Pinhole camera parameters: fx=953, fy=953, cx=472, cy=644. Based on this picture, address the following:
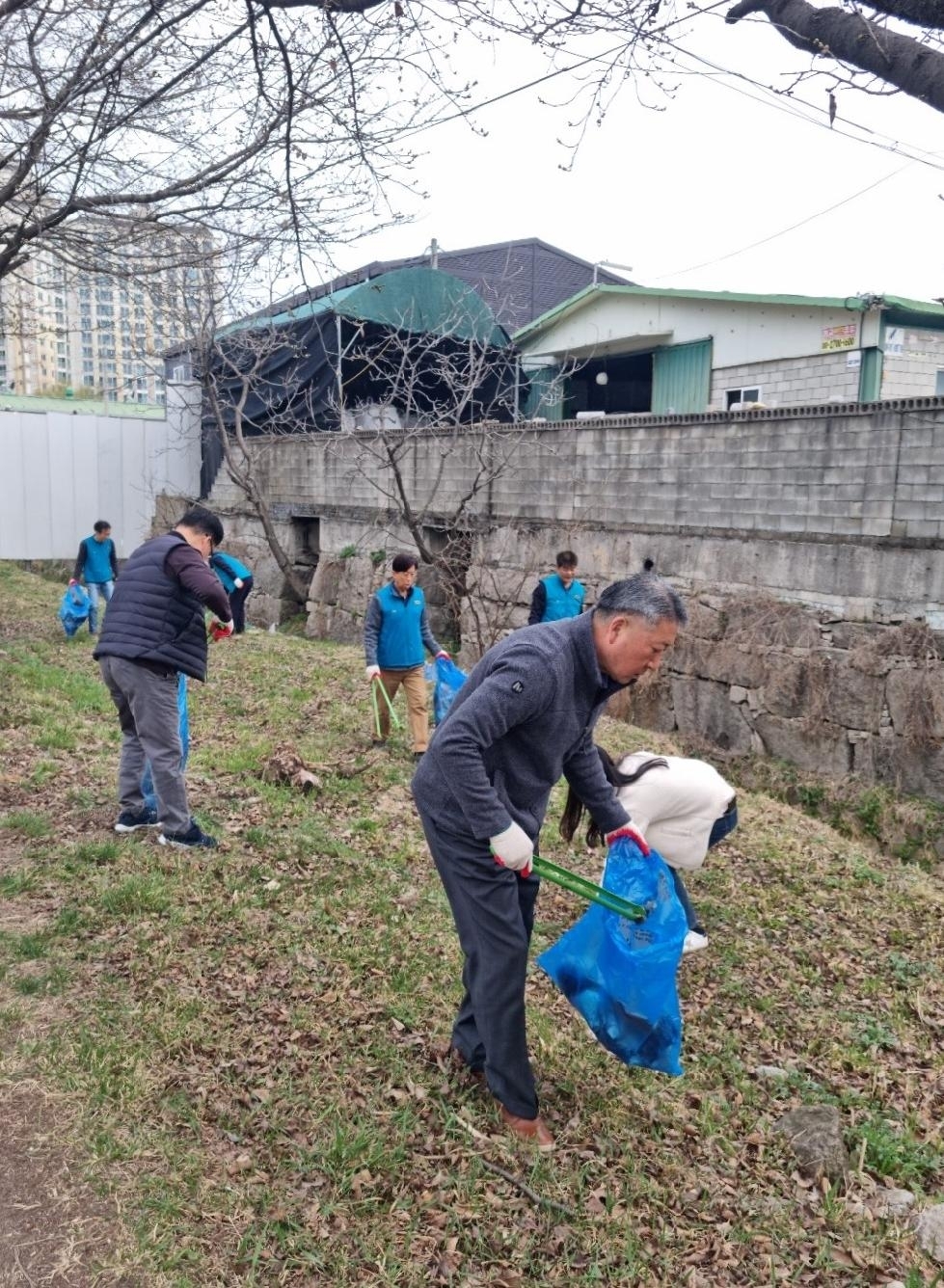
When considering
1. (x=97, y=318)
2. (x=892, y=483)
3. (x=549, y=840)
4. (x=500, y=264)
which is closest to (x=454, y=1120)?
(x=549, y=840)

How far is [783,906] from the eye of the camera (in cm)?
531

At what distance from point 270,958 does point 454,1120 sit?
1.27 m

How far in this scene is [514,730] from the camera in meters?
2.82

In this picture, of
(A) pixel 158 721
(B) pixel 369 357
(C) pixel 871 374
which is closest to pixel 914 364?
(C) pixel 871 374

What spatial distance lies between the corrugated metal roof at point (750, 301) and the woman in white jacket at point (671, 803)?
1011 centimetres

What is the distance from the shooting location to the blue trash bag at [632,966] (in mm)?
2984

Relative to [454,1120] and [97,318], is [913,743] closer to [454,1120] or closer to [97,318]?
[454,1120]

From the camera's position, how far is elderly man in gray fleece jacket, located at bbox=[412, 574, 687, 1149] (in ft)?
8.68

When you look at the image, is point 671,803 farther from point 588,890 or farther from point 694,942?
point 588,890

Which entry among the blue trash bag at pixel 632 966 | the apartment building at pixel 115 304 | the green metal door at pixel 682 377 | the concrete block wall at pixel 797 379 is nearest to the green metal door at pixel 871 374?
the concrete block wall at pixel 797 379

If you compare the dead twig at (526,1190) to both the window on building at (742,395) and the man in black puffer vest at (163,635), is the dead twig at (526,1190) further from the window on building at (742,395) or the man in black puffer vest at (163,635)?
the window on building at (742,395)

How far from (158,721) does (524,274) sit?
17415 mm

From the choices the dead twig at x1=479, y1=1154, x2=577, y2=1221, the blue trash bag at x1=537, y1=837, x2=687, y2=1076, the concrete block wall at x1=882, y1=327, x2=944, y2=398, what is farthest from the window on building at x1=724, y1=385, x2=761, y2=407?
the dead twig at x1=479, y1=1154, x2=577, y2=1221

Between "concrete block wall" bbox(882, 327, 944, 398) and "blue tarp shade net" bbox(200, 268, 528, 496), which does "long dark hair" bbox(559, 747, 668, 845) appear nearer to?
"blue tarp shade net" bbox(200, 268, 528, 496)
